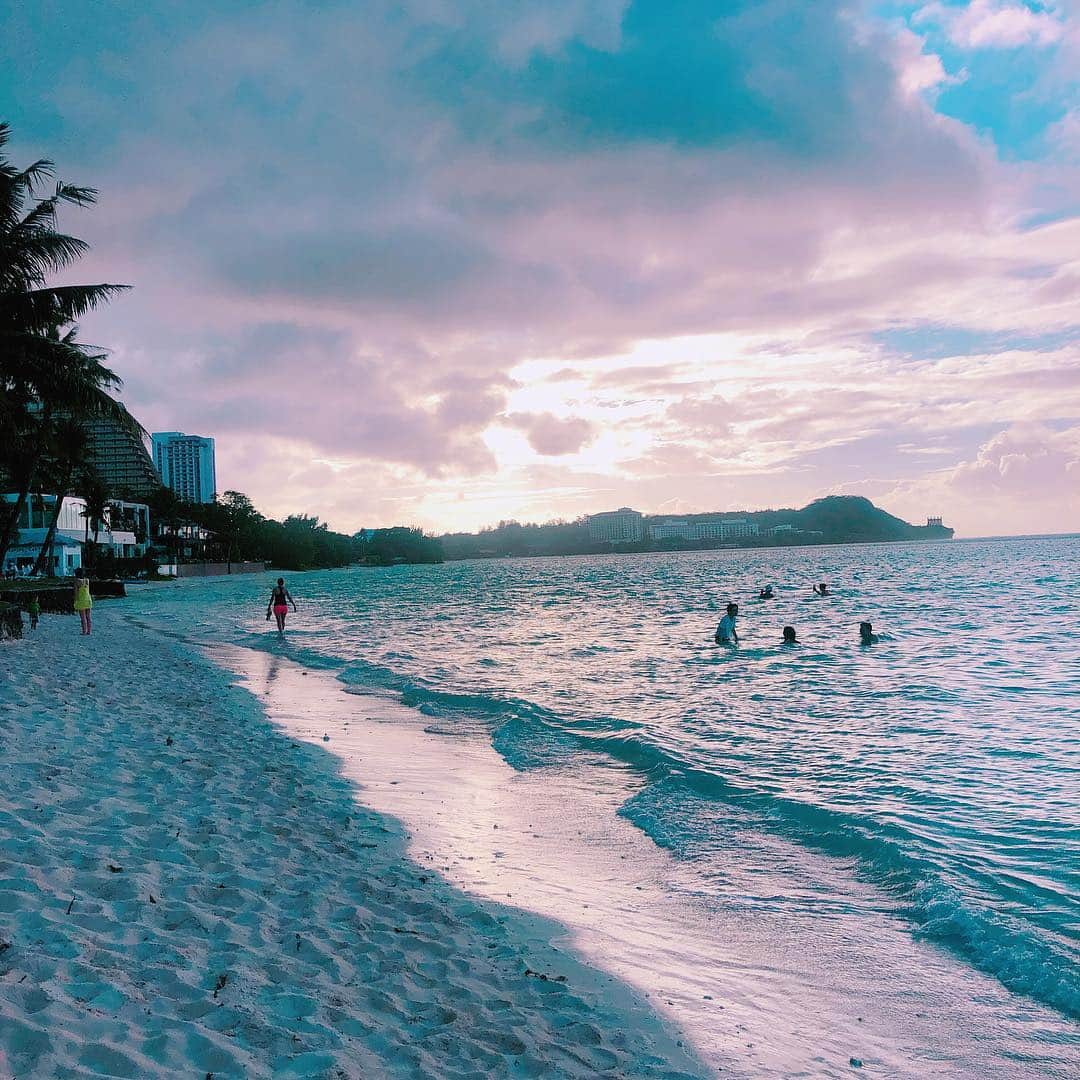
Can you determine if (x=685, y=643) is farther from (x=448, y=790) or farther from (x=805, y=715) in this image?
(x=448, y=790)

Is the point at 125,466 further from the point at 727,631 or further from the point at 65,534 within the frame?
the point at 727,631

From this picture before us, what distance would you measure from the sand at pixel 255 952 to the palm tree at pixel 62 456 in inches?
1120

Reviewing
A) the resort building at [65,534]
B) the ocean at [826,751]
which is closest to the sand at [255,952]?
the ocean at [826,751]

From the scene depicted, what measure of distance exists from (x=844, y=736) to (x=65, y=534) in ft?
235

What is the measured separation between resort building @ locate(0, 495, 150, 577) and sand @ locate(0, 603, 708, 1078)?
1915 inches

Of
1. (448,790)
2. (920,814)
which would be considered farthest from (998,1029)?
(448,790)

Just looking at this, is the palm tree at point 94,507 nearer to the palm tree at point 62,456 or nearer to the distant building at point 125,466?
the palm tree at point 62,456

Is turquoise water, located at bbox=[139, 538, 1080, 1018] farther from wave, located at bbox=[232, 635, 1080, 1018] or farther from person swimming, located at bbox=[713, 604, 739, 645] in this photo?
person swimming, located at bbox=[713, 604, 739, 645]

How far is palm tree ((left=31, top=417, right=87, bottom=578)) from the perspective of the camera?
34.7m

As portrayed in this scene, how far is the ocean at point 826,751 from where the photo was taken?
6.07 m

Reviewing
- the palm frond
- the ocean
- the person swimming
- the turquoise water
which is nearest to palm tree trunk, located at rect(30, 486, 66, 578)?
the turquoise water

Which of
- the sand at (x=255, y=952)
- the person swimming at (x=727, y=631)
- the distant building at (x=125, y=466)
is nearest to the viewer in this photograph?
the sand at (x=255, y=952)

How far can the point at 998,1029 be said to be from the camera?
4465 millimetres

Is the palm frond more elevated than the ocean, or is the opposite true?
the palm frond
